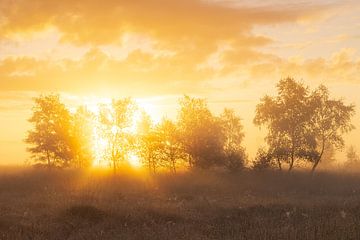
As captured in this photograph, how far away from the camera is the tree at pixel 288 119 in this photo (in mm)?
51781

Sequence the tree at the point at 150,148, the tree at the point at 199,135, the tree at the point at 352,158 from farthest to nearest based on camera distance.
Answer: the tree at the point at 352,158
the tree at the point at 150,148
the tree at the point at 199,135

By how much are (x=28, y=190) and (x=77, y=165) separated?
24672mm

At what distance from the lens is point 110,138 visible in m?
54.7

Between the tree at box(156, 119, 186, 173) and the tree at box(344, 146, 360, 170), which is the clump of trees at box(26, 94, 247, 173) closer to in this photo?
the tree at box(156, 119, 186, 173)

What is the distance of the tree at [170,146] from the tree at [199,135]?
854 millimetres

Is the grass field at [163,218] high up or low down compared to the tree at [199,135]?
down

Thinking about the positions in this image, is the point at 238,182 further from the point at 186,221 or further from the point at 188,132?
the point at 186,221

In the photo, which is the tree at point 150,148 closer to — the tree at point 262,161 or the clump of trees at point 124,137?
the clump of trees at point 124,137

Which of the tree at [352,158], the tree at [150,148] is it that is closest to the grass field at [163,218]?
the tree at [150,148]

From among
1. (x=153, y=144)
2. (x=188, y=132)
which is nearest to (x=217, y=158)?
(x=188, y=132)

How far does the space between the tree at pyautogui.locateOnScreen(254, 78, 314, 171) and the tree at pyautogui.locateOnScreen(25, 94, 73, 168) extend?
74.1ft

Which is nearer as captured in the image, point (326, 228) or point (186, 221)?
point (326, 228)

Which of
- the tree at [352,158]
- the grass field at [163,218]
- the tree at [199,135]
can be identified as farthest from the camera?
the tree at [352,158]

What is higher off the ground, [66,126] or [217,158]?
[66,126]
